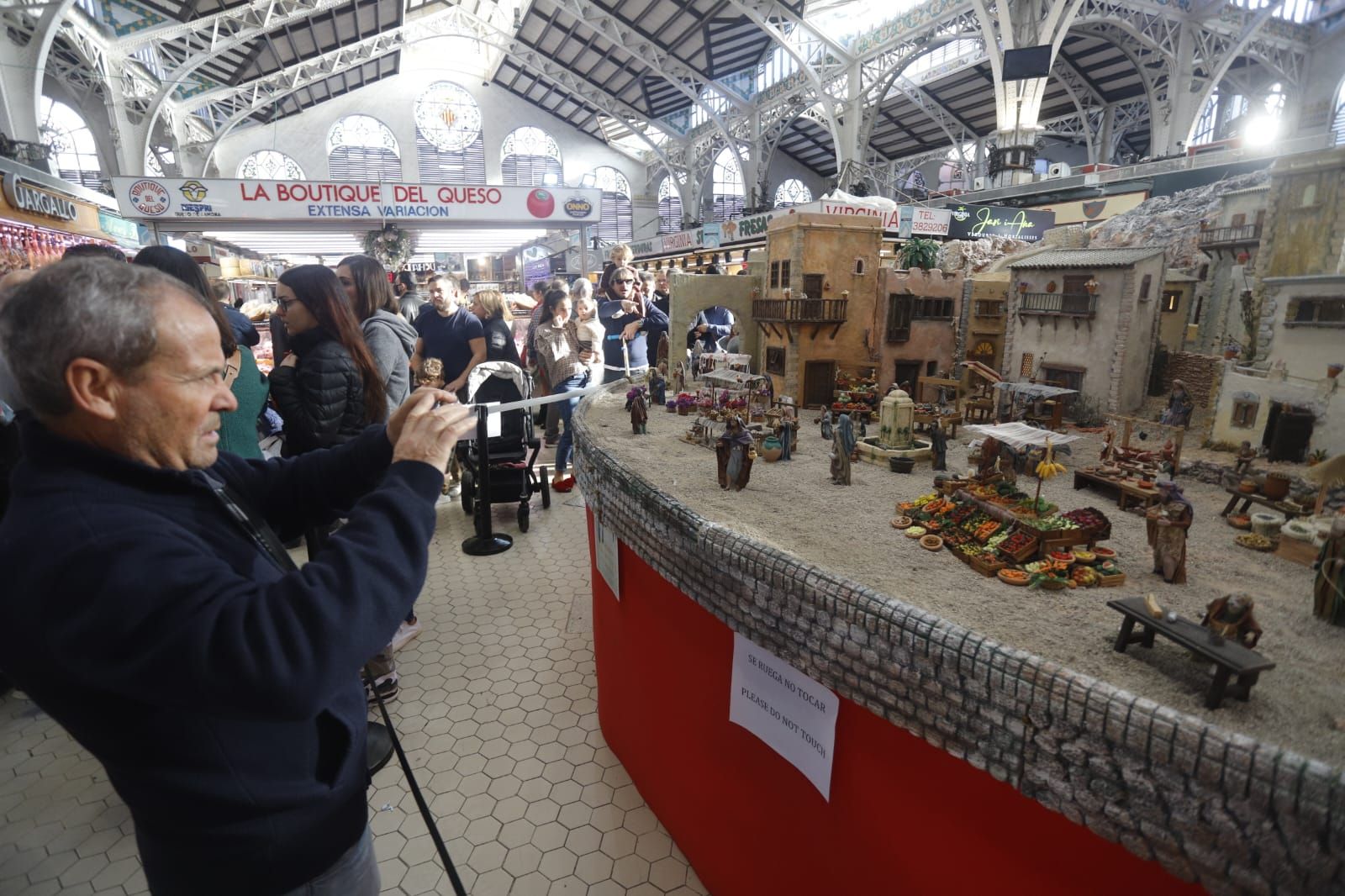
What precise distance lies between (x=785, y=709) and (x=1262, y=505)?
1.93 meters

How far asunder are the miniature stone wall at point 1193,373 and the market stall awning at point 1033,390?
53.9 inches

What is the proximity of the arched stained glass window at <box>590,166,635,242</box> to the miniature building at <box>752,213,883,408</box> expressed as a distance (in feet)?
116

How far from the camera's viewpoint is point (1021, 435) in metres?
2.82

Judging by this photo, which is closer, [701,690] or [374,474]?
[374,474]

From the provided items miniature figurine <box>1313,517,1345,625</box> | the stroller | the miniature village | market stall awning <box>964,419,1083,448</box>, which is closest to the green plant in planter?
the miniature village

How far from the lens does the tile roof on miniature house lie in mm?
3787

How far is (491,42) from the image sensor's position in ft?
94.1

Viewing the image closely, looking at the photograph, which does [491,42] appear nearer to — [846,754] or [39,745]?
[39,745]

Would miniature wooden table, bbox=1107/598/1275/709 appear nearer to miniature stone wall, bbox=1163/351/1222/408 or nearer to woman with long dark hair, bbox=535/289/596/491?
miniature stone wall, bbox=1163/351/1222/408

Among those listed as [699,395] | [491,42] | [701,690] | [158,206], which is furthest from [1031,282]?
[491,42]

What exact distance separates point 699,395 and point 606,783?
250 centimetres

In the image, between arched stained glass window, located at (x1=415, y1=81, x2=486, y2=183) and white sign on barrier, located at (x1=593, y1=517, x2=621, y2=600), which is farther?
arched stained glass window, located at (x1=415, y1=81, x2=486, y2=183)

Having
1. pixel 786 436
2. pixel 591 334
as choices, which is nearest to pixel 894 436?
pixel 786 436

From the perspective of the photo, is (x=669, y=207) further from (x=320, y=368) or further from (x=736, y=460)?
(x=736, y=460)
